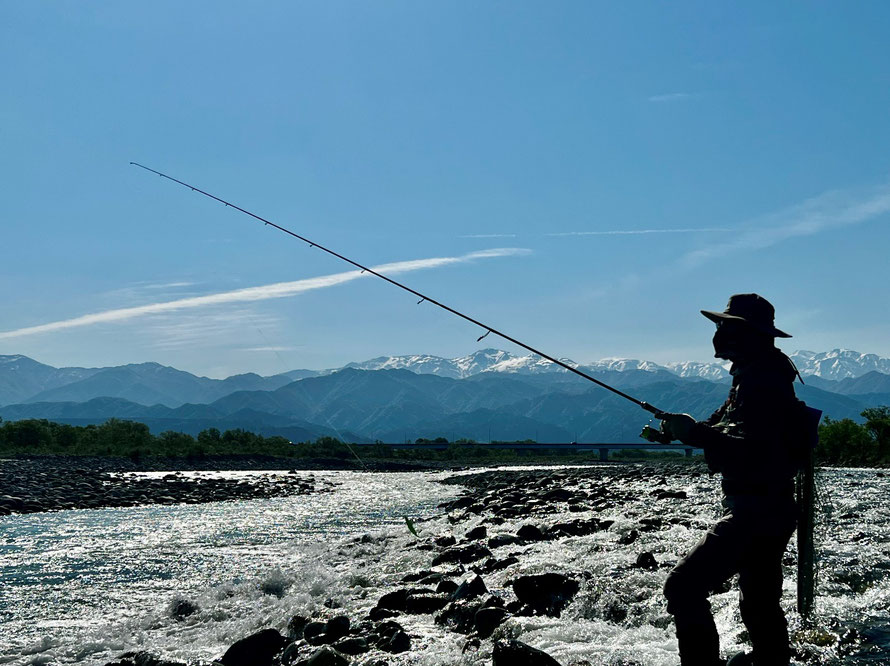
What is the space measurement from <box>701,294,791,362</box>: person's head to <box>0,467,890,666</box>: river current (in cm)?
205

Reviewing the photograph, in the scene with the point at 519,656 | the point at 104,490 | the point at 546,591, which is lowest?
the point at 104,490

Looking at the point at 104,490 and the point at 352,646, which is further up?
the point at 352,646

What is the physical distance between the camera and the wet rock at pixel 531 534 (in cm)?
1351

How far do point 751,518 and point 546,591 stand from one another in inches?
176

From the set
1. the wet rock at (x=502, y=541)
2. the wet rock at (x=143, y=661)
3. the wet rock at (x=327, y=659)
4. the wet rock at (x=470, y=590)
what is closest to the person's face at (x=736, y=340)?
the wet rock at (x=327, y=659)

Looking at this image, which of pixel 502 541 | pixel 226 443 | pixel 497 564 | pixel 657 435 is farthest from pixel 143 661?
pixel 226 443

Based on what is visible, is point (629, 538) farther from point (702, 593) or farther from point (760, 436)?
point (760, 436)

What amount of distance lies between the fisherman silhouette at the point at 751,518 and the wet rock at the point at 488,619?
319 centimetres

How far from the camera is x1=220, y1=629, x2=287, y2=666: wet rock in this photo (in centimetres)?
746

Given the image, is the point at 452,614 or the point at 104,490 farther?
the point at 104,490

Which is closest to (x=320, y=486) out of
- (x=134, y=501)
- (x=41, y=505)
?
(x=134, y=501)

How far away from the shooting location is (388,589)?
10.5 meters

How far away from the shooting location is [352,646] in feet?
24.2

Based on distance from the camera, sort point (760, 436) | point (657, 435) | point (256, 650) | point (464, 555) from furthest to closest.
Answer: point (464, 555), point (256, 650), point (657, 435), point (760, 436)
